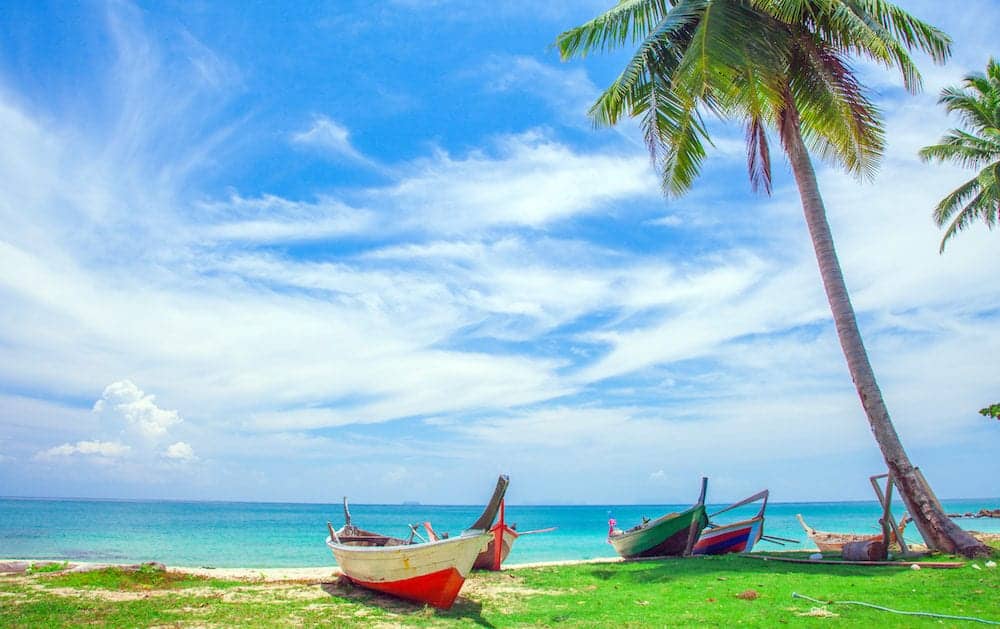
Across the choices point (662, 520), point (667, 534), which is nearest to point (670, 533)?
point (667, 534)

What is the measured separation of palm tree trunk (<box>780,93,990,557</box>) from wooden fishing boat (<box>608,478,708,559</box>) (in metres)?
4.99

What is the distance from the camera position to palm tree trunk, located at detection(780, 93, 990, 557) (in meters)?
12.3

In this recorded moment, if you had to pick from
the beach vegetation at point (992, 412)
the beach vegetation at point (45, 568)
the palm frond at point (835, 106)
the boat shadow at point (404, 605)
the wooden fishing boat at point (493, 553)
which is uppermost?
the palm frond at point (835, 106)

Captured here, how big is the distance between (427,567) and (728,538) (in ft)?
35.8

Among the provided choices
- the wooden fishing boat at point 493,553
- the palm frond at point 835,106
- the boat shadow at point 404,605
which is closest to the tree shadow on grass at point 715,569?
the wooden fishing boat at point 493,553

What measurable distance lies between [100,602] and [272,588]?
299cm

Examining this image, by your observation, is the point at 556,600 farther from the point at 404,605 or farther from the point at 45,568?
the point at 45,568

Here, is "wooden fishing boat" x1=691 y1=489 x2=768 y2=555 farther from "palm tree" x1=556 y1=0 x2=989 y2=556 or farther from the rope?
the rope

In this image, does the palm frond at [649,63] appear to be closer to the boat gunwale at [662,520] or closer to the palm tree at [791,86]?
the palm tree at [791,86]

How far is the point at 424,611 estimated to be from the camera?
31.6ft

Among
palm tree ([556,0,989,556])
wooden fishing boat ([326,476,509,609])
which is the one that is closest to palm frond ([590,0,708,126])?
palm tree ([556,0,989,556])

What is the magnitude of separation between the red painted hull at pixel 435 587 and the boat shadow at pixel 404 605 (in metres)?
0.12

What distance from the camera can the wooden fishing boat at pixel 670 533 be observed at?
1661 centimetres

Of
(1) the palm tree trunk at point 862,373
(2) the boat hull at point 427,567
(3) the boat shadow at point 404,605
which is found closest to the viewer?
(3) the boat shadow at point 404,605
